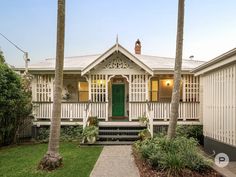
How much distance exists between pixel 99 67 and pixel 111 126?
12.1 ft

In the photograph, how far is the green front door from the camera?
1475 centimetres

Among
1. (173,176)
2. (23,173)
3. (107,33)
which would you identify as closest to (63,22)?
(23,173)

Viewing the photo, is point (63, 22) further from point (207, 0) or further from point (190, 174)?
point (207, 0)

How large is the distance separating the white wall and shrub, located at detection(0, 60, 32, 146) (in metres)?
9.15

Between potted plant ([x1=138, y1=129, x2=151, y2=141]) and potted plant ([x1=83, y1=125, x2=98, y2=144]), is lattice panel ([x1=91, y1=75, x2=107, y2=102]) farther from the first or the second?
potted plant ([x1=138, y1=129, x2=151, y2=141])

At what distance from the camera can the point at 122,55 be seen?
1310 centimetres

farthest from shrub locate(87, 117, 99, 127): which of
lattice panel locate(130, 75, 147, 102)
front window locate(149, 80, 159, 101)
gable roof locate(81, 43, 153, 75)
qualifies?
front window locate(149, 80, 159, 101)

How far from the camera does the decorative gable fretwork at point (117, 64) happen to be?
43.1 ft

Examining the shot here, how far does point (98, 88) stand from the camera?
13359 millimetres

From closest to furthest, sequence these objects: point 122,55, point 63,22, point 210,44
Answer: point 63,22
point 122,55
point 210,44

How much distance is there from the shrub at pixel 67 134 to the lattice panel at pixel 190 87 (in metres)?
6.67

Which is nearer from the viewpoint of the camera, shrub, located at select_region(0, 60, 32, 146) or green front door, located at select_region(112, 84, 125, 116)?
shrub, located at select_region(0, 60, 32, 146)

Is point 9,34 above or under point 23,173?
above

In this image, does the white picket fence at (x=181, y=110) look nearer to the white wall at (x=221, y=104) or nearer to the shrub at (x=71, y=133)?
the white wall at (x=221, y=104)
